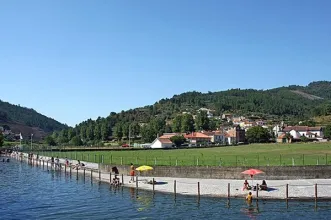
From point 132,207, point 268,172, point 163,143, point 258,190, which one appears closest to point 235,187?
point 258,190

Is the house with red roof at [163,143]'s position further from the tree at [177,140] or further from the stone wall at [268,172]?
the stone wall at [268,172]

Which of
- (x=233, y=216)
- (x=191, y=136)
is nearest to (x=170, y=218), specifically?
(x=233, y=216)

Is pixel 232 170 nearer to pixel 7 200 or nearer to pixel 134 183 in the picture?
pixel 134 183

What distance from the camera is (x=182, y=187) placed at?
50188 mm

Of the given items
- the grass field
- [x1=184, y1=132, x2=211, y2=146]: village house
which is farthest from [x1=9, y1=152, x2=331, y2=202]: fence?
[x1=184, y1=132, x2=211, y2=146]: village house

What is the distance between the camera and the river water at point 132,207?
36.8m

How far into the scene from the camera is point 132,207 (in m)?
40.9

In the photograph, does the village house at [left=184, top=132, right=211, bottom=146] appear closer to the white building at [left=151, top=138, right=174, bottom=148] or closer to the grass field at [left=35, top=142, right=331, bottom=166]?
the white building at [left=151, top=138, right=174, bottom=148]

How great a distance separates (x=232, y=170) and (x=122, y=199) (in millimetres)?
16197

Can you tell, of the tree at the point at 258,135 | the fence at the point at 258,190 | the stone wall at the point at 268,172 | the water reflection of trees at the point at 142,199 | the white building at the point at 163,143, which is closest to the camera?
the water reflection of trees at the point at 142,199

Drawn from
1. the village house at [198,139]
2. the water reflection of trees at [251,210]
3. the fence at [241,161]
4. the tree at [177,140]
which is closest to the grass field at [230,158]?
the fence at [241,161]

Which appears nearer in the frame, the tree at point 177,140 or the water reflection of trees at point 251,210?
the water reflection of trees at point 251,210

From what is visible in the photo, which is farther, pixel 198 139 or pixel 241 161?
pixel 198 139

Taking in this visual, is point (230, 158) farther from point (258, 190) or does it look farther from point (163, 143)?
point (163, 143)
